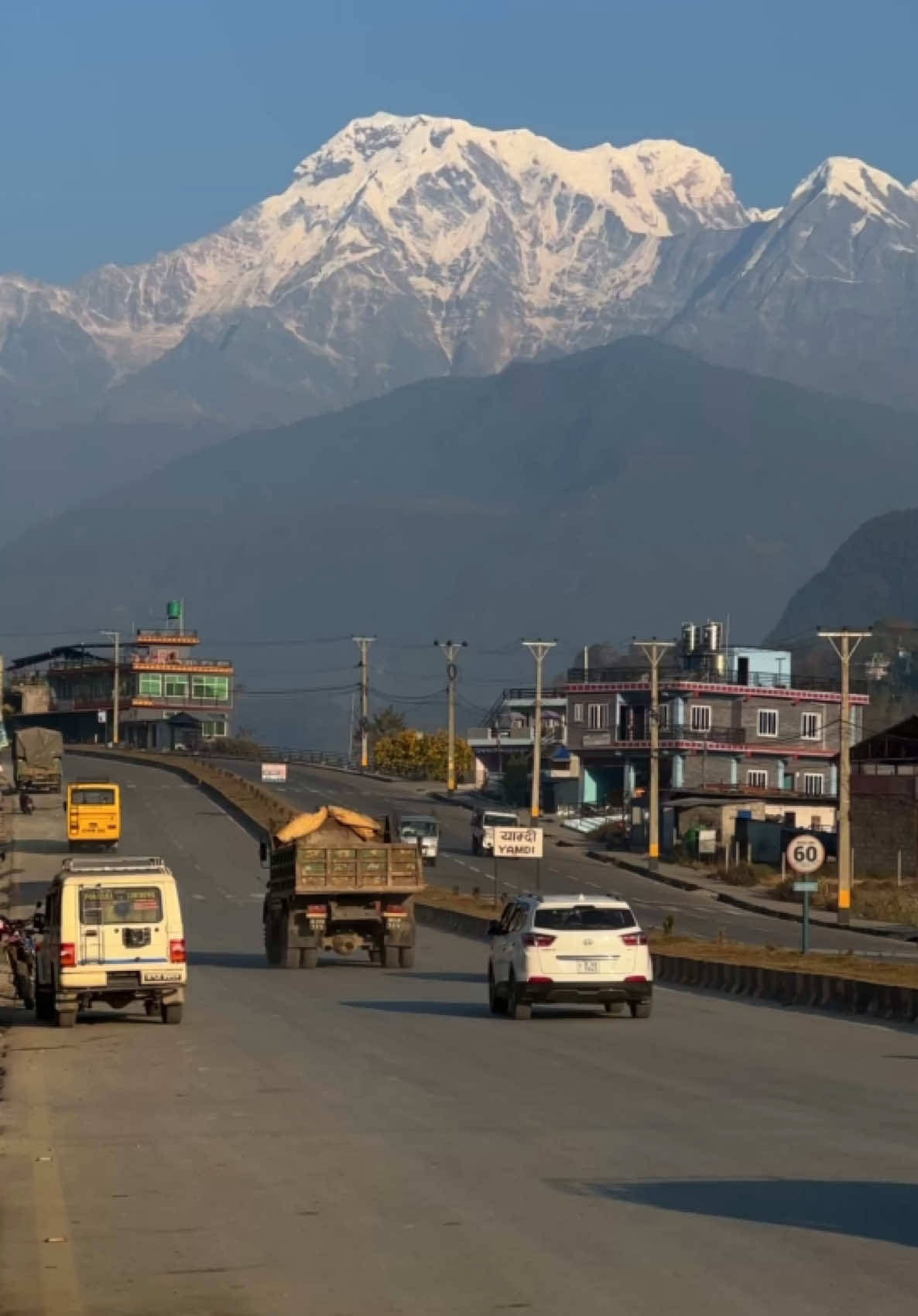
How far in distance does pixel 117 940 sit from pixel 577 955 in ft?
18.6

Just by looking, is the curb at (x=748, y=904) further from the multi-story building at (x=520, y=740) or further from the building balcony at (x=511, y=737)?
the building balcony at (x=511, y=737)

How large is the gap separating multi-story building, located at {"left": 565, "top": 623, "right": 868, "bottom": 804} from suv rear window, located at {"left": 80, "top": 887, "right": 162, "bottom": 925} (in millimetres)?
105492

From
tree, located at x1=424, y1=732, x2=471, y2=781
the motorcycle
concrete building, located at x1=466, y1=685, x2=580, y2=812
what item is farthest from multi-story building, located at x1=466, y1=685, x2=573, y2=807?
the motorcycle

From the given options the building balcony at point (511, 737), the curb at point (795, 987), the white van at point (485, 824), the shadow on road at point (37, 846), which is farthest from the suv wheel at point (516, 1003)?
the building balcony at point (511, 737)

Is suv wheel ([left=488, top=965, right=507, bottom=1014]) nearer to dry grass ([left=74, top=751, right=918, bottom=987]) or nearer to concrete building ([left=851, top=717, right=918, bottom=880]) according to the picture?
dry grass ([left=74, top=751, right=918, bottom=987])

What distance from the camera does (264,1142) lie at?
58.3 feet

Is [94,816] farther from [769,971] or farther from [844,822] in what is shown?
[769,971]

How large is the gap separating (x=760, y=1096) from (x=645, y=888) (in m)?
64.8

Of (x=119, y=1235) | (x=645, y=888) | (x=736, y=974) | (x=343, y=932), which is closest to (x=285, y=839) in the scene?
(x=343, y=932)

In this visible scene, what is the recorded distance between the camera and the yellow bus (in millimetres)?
85438

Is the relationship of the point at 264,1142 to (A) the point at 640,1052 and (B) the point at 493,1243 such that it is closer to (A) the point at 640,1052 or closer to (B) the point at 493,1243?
(B) the point at 493,1243

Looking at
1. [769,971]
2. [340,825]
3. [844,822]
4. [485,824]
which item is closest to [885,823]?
[485,824]

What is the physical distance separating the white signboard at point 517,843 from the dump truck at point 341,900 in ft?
29.0

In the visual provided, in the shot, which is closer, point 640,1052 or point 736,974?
point 640,1052
